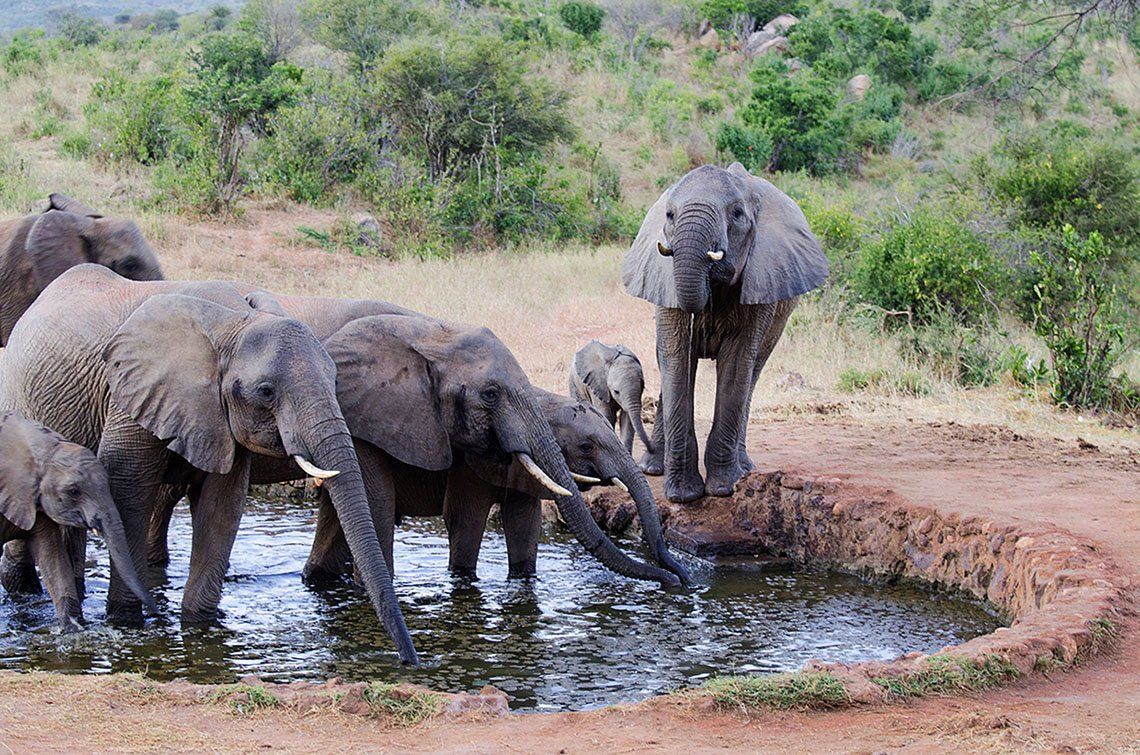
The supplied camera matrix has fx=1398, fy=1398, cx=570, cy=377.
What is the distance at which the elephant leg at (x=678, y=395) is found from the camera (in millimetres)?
8547

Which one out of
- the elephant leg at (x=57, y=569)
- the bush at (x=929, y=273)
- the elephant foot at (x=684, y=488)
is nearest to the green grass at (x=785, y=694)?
the elephant leg at (x=57, y=569)

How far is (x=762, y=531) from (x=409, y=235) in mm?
12921

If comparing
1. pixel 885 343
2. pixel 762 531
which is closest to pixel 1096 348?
pixel 885 343

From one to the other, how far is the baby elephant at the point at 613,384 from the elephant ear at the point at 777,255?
1.45 m

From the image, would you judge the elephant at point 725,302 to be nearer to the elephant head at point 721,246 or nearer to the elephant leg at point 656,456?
the elephant head at point 721,246

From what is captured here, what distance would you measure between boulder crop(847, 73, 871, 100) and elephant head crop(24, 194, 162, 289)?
2759 centimetres

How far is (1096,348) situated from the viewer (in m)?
12.0

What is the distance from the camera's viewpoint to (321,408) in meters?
5.72

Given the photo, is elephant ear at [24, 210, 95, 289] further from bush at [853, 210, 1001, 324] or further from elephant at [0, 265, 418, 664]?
bush at [853, 210, 1001, 324]

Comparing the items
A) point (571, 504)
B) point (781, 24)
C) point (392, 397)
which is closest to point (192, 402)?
point (392, 397)

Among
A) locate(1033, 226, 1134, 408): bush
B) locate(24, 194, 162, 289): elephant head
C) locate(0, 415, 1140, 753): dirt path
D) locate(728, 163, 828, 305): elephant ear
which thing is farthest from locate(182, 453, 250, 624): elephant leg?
locate(1033, 226, 1134, 408): bush

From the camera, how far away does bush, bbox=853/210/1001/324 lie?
14.7 metres

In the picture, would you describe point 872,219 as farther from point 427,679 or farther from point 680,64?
point 680,64

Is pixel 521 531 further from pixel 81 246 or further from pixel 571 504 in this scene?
pixel 81 246
